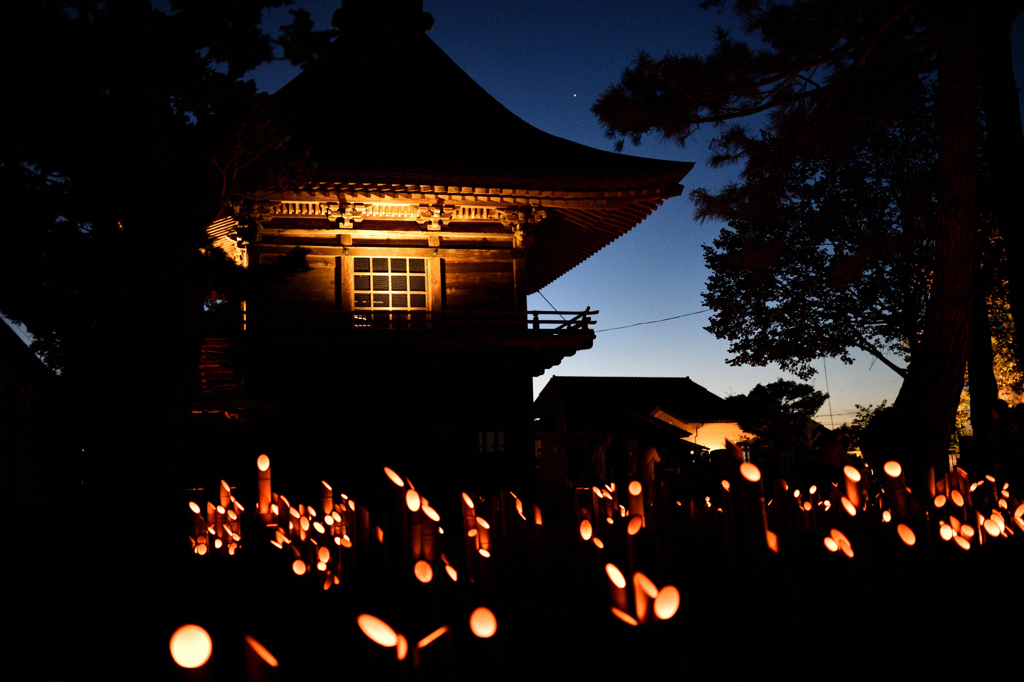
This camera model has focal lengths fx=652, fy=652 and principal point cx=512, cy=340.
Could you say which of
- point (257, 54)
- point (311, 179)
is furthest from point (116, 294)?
point (311, 179)

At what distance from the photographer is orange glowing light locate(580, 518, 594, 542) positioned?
370 cm

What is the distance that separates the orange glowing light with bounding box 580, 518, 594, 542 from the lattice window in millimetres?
8228

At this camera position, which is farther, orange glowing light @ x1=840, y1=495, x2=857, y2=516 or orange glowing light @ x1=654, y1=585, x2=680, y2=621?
orange glowing light @ x1=840, y1=495, x2=857, y2=516

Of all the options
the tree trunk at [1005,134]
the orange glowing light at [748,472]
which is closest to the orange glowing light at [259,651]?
the orange glowing light at [748,472]

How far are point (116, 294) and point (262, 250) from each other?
545 cm

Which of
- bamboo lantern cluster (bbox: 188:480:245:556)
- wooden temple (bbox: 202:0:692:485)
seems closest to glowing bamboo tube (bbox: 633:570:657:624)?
bamboo lantern cluster (bbox: 188:480:245:556)

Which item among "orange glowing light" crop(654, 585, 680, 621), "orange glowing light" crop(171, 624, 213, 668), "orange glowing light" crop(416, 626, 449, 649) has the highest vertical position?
"orange glowing light" crop(171, 624, 213, 668)

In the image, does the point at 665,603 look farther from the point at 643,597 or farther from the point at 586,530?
the point at 586,530

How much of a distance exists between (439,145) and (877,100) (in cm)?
677

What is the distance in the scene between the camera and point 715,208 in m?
8.96

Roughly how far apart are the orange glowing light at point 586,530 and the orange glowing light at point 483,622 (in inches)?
63.4

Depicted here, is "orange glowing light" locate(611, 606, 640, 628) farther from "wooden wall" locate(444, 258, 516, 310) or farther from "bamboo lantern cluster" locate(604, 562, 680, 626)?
"wooden wall" locate(444, 258, 516, 310)

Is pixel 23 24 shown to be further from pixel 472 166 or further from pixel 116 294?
pixel 472 166

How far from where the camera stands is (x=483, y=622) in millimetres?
2129
